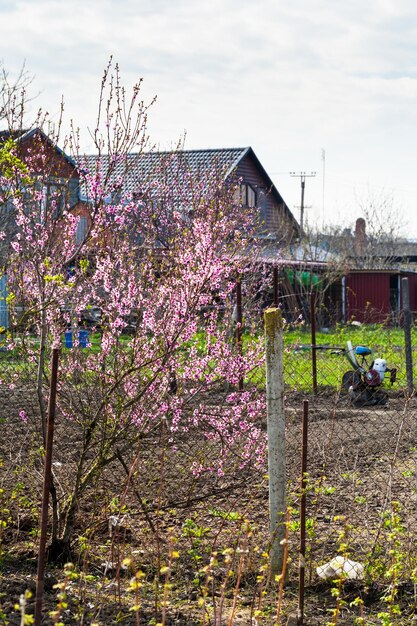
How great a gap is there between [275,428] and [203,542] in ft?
3.13

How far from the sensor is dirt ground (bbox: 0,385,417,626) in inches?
150

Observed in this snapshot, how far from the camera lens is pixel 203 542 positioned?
15.5 feet

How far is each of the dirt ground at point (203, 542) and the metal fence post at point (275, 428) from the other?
129mm

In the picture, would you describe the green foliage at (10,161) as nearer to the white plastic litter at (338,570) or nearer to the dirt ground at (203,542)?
the dirt ground at (203,542)

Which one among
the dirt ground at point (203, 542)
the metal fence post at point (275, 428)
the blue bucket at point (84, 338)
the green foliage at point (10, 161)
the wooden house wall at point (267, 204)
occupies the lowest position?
the dirt ground at point (203, 542)

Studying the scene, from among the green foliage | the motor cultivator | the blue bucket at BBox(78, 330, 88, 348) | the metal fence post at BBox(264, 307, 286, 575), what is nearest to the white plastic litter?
the metal fence post at BBox(264, 307, 286, 575)

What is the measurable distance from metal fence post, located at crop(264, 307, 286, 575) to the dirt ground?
13 cm

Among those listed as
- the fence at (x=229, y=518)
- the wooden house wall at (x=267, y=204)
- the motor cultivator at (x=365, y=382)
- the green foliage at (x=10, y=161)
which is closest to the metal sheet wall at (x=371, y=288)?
the wooden house wall at (x=267, y=204)

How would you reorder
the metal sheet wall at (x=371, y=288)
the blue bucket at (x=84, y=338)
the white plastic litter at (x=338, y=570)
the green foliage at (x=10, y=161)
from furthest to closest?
1. the metal sheet wall at (x=371, y=288)
2. the blue bucket at (x=84, y=338)
3. the green foliage at (x=10, y=161)
4. the white plastic litter at (x=338, y=570)

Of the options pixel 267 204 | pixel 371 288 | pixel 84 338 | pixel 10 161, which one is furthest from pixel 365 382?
pixel 267 204

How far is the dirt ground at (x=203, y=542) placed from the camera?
380cm

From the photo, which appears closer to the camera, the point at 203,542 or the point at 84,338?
the point at 203,542

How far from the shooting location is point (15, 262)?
555 cm

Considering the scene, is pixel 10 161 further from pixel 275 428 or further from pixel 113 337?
pixel 275 428
